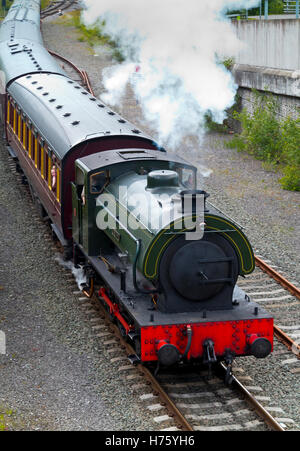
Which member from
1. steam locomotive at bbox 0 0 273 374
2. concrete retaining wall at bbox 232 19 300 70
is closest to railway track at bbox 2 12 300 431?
steam locomotive at bbox 0 0 273 374

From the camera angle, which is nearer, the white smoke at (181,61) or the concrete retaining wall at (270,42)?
the concrete retaining wall at (270,42)

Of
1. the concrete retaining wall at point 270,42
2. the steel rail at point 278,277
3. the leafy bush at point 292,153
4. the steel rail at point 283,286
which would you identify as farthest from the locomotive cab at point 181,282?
the concrete retaining wall at point 270,42

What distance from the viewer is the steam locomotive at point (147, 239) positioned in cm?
842

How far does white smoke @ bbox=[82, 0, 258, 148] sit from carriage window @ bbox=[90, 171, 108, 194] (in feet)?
40.4

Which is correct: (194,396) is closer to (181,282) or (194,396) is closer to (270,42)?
(181,282)

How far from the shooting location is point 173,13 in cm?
2289

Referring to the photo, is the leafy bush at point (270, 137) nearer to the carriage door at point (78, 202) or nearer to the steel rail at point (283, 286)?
the steel rail at point (283, 286)

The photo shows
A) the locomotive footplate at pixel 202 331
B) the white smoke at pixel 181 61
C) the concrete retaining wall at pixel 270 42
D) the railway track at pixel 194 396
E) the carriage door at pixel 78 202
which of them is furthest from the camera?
the white smoke at pixel 181 61

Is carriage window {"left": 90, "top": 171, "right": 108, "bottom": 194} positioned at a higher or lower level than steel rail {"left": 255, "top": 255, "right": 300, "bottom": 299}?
higher

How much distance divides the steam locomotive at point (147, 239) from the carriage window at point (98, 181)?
0.02 metres

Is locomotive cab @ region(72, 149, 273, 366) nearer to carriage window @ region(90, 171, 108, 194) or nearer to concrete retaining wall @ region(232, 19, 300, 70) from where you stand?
carriage window @ region(90, 171, 108, 194)

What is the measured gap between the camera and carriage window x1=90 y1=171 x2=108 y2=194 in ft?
33.4
